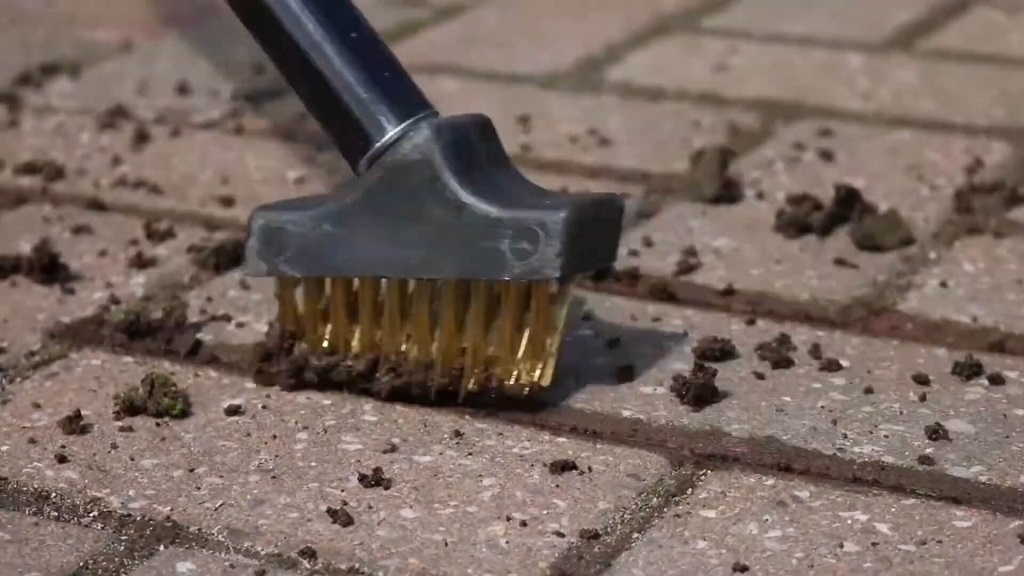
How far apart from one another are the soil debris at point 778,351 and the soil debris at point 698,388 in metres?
0.07

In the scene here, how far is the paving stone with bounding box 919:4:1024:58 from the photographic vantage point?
8.42 ft

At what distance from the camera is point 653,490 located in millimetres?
1213

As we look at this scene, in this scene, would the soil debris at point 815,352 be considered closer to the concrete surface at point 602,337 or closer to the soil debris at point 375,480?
the concrete surface at point 602,337

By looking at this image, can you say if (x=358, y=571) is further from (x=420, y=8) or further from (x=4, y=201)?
(x=420, y=8)

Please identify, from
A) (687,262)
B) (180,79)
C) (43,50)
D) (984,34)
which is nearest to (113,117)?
(180,79)

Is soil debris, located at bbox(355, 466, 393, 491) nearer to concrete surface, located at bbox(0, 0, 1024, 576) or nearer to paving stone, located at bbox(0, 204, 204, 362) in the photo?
concrete surface, located at bbox(0, 0, 1024, 576)

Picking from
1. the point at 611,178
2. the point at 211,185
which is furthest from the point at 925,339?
the point at 211,185

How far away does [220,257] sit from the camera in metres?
1.67

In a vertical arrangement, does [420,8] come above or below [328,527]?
above

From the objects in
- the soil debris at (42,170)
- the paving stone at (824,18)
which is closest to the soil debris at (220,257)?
the soil debris at (42,170)

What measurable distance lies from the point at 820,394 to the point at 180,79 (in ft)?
4.50

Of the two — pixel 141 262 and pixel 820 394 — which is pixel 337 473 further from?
pixel 141 262

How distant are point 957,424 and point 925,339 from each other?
20 centimetres

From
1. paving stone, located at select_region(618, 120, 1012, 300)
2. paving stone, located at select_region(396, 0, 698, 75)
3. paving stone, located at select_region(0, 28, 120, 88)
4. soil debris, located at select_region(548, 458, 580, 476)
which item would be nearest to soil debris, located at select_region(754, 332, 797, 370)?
paving stone, located at select_region(618, 120, 1012, 300)
